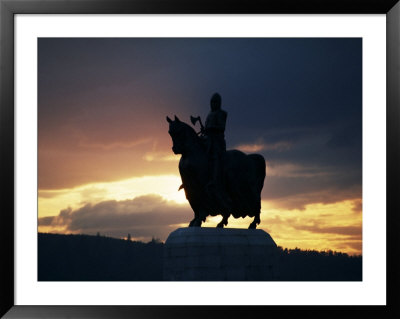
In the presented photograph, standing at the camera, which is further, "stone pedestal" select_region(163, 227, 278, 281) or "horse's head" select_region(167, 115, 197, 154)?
"horse's head" select_region(167, 115, 197, 154)

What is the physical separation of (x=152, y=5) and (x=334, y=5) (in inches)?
121

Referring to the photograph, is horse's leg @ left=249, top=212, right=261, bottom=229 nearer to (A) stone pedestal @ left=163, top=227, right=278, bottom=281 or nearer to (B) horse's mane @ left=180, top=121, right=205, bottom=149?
(A) stone pedestal @ left=163, top=227, right=278, bottom=281

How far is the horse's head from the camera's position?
70.7 feet

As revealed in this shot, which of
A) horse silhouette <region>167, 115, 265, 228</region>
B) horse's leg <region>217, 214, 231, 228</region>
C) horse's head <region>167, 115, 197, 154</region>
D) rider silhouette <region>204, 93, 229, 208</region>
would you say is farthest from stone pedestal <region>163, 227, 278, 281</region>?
horse's head <region>167, 115, 197, 154</region>

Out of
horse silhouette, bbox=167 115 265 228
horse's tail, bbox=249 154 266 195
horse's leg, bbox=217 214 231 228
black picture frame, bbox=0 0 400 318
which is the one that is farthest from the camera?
horse's tail, bbox=249 154 266 195

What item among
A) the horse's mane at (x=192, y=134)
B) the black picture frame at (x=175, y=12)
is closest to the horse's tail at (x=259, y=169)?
the horse's mane at (x=192, y=134)

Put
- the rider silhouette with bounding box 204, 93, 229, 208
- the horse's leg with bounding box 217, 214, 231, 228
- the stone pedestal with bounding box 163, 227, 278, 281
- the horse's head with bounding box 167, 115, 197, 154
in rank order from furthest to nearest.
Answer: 1. the horse's leg with bounding box 217, 214, 231, 228
2. the rider silhouette with bounding box 204, 93, 229, 208
3. the horse's head with bounding box 167, 115, 197, 154
4. the stone pedestal with bounding box 163, 227, 278, 281

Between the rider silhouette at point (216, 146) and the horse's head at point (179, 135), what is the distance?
690 millimetres

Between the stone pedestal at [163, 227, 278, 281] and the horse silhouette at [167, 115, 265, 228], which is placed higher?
the horse silhouette at [167, 115, 265, 228]

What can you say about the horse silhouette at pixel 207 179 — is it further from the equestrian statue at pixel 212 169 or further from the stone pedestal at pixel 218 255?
the stone pedestal at pixel 218 255

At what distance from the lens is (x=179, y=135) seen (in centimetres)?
2162

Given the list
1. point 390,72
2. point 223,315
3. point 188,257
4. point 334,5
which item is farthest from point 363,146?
point 188,257

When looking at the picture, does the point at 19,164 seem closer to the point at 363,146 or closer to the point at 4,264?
the point at 4,264

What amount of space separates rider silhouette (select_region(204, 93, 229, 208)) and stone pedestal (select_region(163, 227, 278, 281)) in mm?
1056
